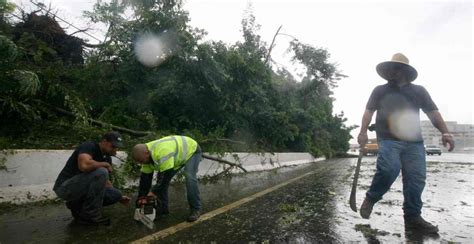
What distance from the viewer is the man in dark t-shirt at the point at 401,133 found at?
4.32 m

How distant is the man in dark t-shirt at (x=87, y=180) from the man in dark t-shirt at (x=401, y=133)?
10.4 ft

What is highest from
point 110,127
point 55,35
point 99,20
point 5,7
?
point 99,20

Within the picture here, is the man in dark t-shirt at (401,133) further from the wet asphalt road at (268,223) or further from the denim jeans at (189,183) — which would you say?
the denim jeans at (189,183)

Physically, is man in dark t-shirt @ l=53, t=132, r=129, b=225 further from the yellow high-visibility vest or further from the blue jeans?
the blue jeans

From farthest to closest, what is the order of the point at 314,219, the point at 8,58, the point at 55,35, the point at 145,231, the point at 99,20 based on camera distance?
the point at 99,20 < the point at 55,35 < the point at 8,58 < the point at 314,219 < the point at 145,231

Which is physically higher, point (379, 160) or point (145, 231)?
point (379, 160)

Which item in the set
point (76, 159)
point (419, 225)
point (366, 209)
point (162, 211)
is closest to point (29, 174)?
point (76, 159)

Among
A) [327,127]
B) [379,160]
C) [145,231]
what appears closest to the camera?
[145,231]

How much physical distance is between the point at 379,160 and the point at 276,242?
174cm

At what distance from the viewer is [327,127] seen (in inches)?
1396

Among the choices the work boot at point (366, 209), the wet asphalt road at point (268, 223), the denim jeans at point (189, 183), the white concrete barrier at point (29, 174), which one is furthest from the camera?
the white concrete barrier at point (29, 174)

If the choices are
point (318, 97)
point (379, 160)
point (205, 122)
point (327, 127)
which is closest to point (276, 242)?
point (379, 160)

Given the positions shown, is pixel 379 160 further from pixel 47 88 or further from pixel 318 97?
pixel 318 97

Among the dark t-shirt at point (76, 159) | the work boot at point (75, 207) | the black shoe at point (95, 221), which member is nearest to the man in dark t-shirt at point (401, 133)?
the black shoe at point (95, 221)
